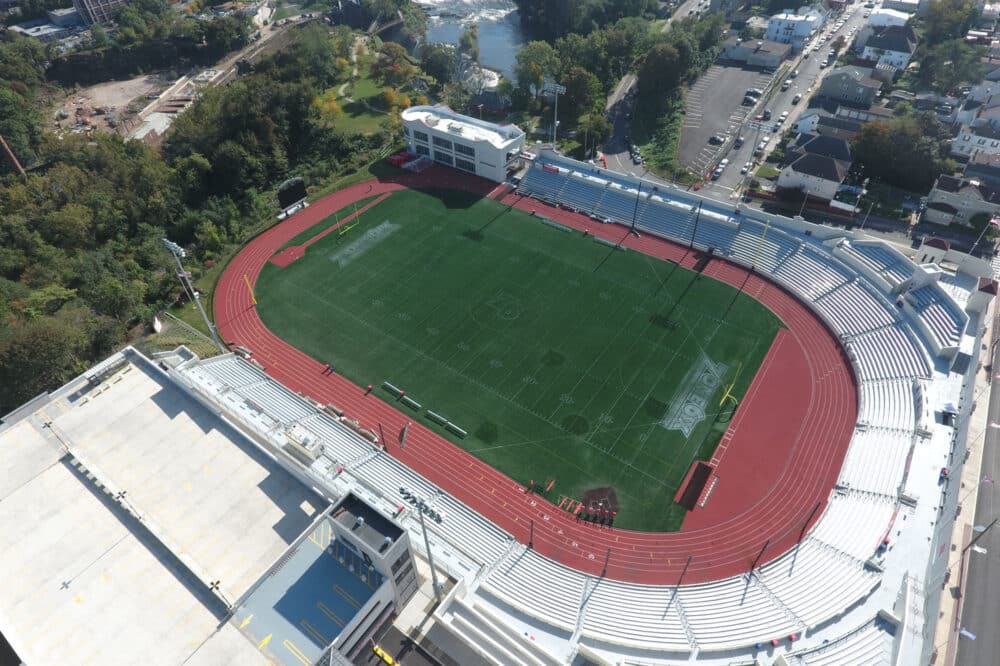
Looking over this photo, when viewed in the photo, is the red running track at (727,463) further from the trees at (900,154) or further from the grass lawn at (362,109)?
the grass lawn at (362,109)

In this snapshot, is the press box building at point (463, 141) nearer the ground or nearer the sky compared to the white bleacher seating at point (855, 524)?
nearer the sky

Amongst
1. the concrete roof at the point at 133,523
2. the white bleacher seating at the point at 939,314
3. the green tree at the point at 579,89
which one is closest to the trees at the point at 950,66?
the green tree at the point at 579,89

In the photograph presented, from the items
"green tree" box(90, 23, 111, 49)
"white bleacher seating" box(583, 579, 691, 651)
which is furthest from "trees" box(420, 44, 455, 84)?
"white bleacher seating" box(583, 579, 691, 651)

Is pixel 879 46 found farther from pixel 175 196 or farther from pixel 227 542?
pixel 227 542

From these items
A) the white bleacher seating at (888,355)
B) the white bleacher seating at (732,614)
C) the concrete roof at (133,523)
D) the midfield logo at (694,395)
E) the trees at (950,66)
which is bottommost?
the white bleacher seating at (732,614)

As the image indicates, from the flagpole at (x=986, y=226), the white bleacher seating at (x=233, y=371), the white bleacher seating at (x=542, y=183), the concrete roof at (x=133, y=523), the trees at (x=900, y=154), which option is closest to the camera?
the concrete roof at (x=133, y=523)

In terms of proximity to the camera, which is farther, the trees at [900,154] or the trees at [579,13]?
the trees at [579,13]

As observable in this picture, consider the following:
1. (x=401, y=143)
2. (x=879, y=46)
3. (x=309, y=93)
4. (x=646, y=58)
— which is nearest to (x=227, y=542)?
(x=401, y=143)
